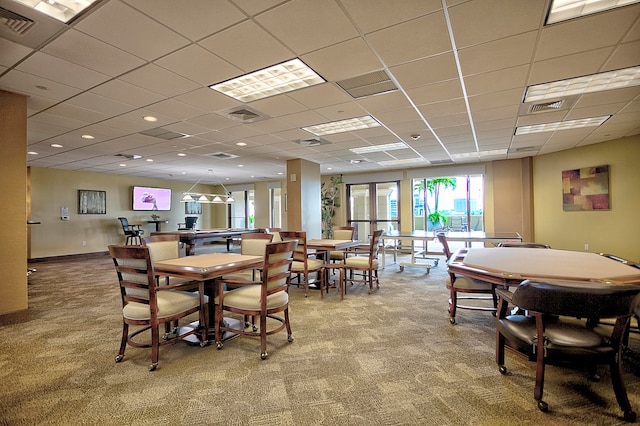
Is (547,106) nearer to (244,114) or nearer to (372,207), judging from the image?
(244,114)

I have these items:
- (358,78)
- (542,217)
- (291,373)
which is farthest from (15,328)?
(542,217)

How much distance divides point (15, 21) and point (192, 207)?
11.3 meters

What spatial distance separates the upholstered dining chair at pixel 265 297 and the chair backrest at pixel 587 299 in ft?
6.33

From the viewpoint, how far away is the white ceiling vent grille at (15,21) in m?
2.19

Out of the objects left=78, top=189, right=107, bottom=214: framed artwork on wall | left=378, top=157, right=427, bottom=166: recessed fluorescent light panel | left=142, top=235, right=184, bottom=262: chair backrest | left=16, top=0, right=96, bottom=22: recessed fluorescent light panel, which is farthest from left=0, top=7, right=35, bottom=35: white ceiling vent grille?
left=78, top=189, right=107, bottom=214: framed artwork on wall

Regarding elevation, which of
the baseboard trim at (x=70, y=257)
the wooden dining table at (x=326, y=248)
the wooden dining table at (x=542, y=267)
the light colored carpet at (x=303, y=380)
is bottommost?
the light colored carpet at (x=303, y=380)

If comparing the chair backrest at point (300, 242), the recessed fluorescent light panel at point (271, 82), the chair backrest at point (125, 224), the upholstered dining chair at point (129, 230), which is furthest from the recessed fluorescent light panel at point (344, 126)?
the chair backrest at point (125, 224)

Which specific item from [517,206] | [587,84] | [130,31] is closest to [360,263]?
[587,84]

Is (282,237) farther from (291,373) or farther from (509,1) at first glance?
(509,1)

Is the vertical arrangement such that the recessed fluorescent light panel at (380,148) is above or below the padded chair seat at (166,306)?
above

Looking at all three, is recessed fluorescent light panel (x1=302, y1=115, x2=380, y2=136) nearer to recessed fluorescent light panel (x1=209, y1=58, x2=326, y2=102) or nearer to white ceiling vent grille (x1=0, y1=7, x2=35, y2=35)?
recessed fluorescent light panel (x1=209, y1=58, x2=326, y2=102)

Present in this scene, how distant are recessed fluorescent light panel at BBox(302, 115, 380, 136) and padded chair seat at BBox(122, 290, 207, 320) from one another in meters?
3.39

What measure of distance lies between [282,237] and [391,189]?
20.9ft

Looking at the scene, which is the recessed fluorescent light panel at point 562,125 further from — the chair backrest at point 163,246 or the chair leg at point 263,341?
the chair backrest at point 163,246
